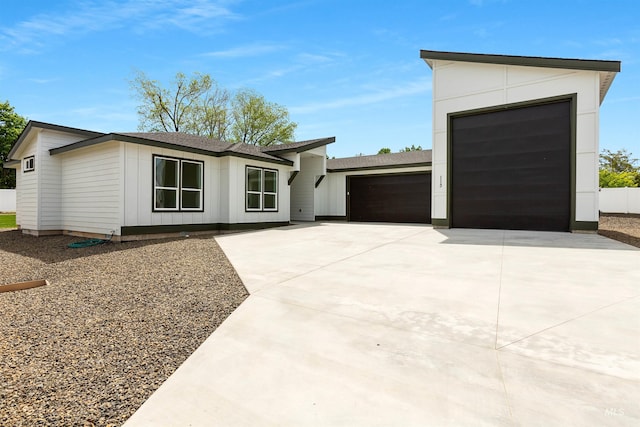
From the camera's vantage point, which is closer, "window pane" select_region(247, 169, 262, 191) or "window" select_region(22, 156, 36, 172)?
"window" select_region(22, 156, 36, 172)

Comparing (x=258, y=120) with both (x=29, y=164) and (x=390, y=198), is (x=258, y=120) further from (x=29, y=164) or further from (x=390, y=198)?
(x=29, y=164)

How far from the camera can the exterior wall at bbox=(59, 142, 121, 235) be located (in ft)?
28.1

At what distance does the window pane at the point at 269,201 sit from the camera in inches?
476

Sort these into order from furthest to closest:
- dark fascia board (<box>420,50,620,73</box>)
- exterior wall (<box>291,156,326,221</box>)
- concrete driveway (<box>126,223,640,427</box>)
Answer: exterior wall (<box>291,156,326,221</box>), dark fascia board (<box>420,50,620,73</box>), concrete driveway (<box>126,223,640,427</box>)

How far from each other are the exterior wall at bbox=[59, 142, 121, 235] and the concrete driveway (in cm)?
626

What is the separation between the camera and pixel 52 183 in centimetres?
1055

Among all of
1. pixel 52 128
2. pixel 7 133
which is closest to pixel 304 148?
pixel 52 128

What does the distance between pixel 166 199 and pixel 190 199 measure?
0.75m

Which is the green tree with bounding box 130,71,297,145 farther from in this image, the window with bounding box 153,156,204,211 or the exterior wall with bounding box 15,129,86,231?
the window with bounding box 153,156,204,211

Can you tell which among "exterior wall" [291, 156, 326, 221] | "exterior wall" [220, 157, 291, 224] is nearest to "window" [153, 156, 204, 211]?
"exterior wall" [220, 157, 291, 224]

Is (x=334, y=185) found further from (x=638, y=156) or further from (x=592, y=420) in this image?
(x=638, y=156)

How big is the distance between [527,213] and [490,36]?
5.95 metres

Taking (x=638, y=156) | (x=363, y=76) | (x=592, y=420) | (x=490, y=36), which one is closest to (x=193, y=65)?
(x=363, y=76)

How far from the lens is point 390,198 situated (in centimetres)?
1546
